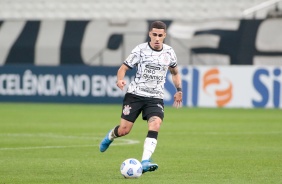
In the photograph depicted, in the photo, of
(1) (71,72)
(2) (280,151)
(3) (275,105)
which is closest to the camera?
(2) (280,151)

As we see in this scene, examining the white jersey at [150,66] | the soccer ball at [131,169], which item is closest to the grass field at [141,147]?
the soccer ball at [131,169]

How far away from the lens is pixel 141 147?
52.2ft

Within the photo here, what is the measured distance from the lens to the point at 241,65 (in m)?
29.6

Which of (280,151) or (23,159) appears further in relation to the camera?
(280,151)

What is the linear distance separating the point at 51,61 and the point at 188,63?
503cm

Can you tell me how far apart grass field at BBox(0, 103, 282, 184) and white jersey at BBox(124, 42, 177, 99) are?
107cm

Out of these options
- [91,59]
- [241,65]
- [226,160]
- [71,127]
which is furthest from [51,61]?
[226,160]

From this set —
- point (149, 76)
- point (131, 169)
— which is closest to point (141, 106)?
point (149, 76)

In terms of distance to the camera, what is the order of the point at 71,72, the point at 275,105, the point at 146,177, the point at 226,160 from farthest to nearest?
1. the point at 71,72
2. the point at 275,105
3. the point at 226,160
4. the point at 146,177

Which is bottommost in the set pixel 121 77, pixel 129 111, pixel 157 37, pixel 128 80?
pixel 129 111

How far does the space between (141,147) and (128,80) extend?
14.1 meters

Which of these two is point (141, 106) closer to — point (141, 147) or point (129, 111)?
point (129, 111)

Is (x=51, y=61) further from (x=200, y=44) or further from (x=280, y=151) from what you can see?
(x=280, y=151)

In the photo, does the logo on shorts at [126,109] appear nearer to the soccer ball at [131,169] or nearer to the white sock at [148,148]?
the white sock at [148,148]
